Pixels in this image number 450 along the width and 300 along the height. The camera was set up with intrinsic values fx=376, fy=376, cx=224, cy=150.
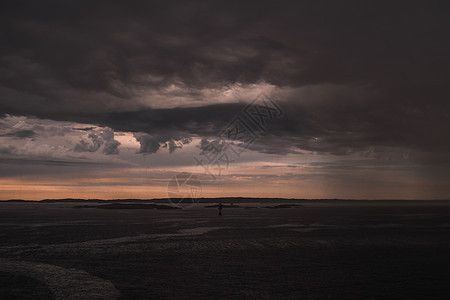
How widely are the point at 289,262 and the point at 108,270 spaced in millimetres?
13950

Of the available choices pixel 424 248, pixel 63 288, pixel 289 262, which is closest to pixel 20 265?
pixel 63 288

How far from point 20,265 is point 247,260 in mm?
17607

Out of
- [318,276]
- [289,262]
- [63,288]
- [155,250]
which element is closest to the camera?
[63,288]

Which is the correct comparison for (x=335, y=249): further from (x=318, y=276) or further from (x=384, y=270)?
(x=318, y=276)

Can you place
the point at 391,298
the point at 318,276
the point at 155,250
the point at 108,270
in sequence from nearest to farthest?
the point at 391,298 < the point at 318,276 < the point at 108,270 < the point at 155,250

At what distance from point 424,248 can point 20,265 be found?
123 ft

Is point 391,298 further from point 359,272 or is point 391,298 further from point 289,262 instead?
point 289,262

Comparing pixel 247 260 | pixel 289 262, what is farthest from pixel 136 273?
pixel 289 262

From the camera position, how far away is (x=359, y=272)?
86.8 feet

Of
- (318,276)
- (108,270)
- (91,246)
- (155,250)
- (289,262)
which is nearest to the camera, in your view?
(318,276)

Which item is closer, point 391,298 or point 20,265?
point 391,298

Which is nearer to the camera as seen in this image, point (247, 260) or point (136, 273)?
point (136, 273)

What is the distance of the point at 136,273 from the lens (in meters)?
25.8

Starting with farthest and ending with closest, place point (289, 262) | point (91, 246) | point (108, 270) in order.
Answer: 1. point (91, 246)
2. point (289, 262)
3. point (108, 270)
